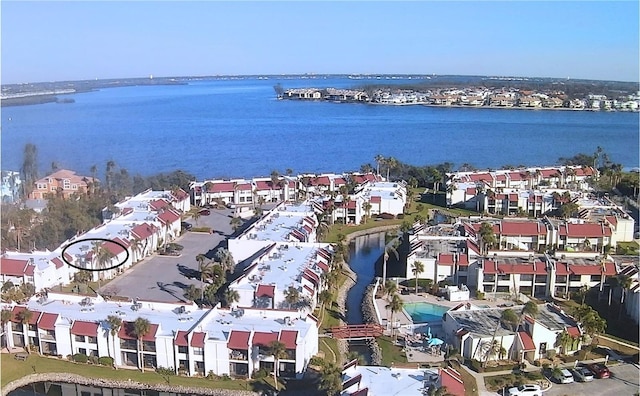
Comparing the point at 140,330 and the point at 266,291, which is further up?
the point at 140,330

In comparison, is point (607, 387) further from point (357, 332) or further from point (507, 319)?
point (357, 332)

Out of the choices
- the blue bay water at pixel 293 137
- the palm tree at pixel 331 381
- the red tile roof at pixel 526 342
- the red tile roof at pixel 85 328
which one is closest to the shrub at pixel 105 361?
the red tile roof at pixel 85 328

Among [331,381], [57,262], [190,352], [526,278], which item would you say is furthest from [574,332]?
[57,262]

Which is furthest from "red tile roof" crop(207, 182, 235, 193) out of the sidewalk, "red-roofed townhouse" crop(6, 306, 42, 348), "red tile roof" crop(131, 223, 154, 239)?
the sidewalk

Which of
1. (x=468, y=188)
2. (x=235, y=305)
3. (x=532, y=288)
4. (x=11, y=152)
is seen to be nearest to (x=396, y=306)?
(x=235, y=305)

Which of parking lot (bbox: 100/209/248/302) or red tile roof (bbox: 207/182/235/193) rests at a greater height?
red tile roof (bbox: 207/182/235/193)

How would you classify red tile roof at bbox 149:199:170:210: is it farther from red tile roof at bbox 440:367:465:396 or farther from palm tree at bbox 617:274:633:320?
palm tree at bbox 617:274:633:320

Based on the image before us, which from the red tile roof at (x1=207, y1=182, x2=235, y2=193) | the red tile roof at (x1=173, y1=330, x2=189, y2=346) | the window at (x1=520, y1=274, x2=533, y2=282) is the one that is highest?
the red tile roof at (x1=207, y1=182, x2=235, y2=193)
